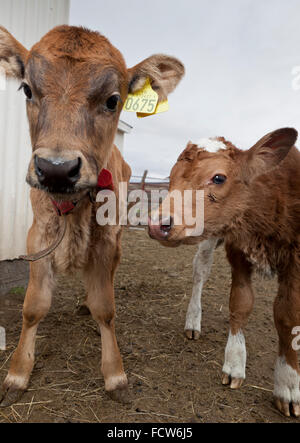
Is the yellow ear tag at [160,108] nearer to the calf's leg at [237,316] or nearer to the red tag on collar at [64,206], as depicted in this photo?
the red tag on collar at [64,206]

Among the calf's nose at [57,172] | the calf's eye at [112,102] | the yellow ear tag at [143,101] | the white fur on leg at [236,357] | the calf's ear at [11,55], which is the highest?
the calf's ear at [11,55]

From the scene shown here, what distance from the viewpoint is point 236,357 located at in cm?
298

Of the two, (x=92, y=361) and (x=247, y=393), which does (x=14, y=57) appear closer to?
(x=92, y=361)

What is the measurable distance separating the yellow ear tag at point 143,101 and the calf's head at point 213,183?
0.46m

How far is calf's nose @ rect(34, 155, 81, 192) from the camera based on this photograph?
1841 millimetres

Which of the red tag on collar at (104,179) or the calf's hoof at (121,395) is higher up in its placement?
the red tag on collar at (104,179)

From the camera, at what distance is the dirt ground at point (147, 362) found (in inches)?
97.7

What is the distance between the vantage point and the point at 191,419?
2.46 metres

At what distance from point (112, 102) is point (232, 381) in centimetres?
235

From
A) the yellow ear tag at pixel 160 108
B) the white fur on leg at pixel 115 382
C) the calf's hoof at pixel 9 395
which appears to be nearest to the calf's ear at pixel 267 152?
the yellow ear tag at pixel 160 108

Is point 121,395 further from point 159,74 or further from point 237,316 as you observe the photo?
point 159,74

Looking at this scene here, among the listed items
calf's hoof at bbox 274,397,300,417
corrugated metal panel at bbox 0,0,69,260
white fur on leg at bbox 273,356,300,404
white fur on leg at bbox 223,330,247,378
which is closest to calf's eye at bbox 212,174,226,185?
white fur on leg at bbox 223,330,247,378

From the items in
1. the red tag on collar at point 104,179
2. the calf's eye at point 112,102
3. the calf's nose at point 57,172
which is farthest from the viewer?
the red tag on collar at point 104,179

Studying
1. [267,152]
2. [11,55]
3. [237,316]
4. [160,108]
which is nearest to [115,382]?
[237,316]
